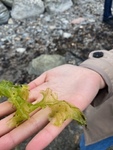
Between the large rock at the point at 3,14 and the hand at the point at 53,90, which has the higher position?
the hand at the point at 53,90

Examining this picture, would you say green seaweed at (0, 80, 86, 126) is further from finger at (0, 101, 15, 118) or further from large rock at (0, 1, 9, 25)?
large rock at (0, 1, 9, 25)

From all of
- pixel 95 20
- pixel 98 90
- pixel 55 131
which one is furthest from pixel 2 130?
pixel 95 20

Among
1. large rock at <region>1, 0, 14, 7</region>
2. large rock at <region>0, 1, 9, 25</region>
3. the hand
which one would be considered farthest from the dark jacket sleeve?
large rock at <region>1, 0, 14, 7</region>

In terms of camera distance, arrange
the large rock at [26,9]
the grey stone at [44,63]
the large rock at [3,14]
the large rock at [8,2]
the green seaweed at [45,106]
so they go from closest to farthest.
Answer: the green seaweed at [45,106] → the grey stone at [44,63] → the large rock at [3,14] → the large rock at [26,9] → the large rock at [8,2]

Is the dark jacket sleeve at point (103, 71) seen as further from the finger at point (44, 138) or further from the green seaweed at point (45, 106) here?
the finger at point (44, 138)

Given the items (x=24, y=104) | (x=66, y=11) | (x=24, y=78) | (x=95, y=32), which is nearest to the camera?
(x=24, y=104)

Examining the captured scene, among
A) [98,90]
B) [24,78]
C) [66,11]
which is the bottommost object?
[24,78]

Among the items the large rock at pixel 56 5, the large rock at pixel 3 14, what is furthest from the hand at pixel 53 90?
the large rock at pixel 56 5

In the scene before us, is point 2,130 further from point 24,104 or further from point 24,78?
point 24,78
